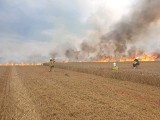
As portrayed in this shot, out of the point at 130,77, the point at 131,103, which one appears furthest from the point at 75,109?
the point at 130,77

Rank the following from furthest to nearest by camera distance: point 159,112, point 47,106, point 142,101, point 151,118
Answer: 1. point 142,101
2. point 47,106
3. point 159,112
4. point 151,118

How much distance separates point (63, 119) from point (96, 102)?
424 centimetres

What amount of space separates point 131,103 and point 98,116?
11.8ft

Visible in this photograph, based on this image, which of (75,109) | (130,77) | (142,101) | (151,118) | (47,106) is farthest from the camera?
(130,77)

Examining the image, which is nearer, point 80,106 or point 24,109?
point 24,109

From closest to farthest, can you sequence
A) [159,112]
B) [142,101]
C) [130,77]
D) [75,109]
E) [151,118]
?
1. [151,118]
2. [159,112]
3. [75,109]
4. [142,101]
5. [130,77]

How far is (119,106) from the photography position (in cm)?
1491

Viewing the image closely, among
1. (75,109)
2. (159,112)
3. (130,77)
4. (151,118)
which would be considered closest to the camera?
(151,118)

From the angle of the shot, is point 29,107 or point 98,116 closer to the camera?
point 98,116

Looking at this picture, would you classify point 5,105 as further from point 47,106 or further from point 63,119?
point 63,119

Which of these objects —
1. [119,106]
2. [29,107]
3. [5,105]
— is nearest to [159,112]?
[119,106]

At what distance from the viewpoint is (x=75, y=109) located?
1434 centimetres

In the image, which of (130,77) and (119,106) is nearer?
(119,106)

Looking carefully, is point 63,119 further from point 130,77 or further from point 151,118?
point 130,77
